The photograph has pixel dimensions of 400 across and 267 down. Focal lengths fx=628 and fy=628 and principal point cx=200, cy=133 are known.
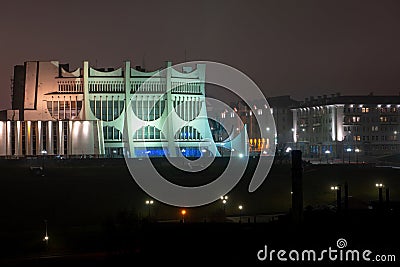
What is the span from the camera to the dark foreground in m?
14.6

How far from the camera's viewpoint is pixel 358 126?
198 ft

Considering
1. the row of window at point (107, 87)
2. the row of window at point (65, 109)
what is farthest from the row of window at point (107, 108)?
the row of window at point (65, 109)

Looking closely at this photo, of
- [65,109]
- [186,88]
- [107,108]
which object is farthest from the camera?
[186,88]

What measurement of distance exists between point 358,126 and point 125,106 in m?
25.1

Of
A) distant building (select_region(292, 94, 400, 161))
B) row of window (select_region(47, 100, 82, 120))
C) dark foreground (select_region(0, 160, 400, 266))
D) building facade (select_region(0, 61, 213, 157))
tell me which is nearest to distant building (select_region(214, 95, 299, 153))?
distant building (select_region(292, 94, 400, 161))

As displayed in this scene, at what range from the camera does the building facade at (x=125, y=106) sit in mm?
45844

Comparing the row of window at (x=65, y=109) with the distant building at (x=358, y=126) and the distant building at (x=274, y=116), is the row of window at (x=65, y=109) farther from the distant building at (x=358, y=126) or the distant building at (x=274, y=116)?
the distant building at (x=274, y=116)

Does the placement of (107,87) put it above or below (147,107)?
above

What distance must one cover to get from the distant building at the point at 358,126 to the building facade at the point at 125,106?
628 inches

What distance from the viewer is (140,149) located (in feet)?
149

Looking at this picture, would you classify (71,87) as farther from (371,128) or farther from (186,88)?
(371,128)

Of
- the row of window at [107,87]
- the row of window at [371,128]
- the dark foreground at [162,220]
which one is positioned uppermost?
the row of window at [107,87]

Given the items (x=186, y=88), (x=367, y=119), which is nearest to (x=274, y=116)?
(x=367, y=119)

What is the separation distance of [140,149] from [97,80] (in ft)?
20.2
